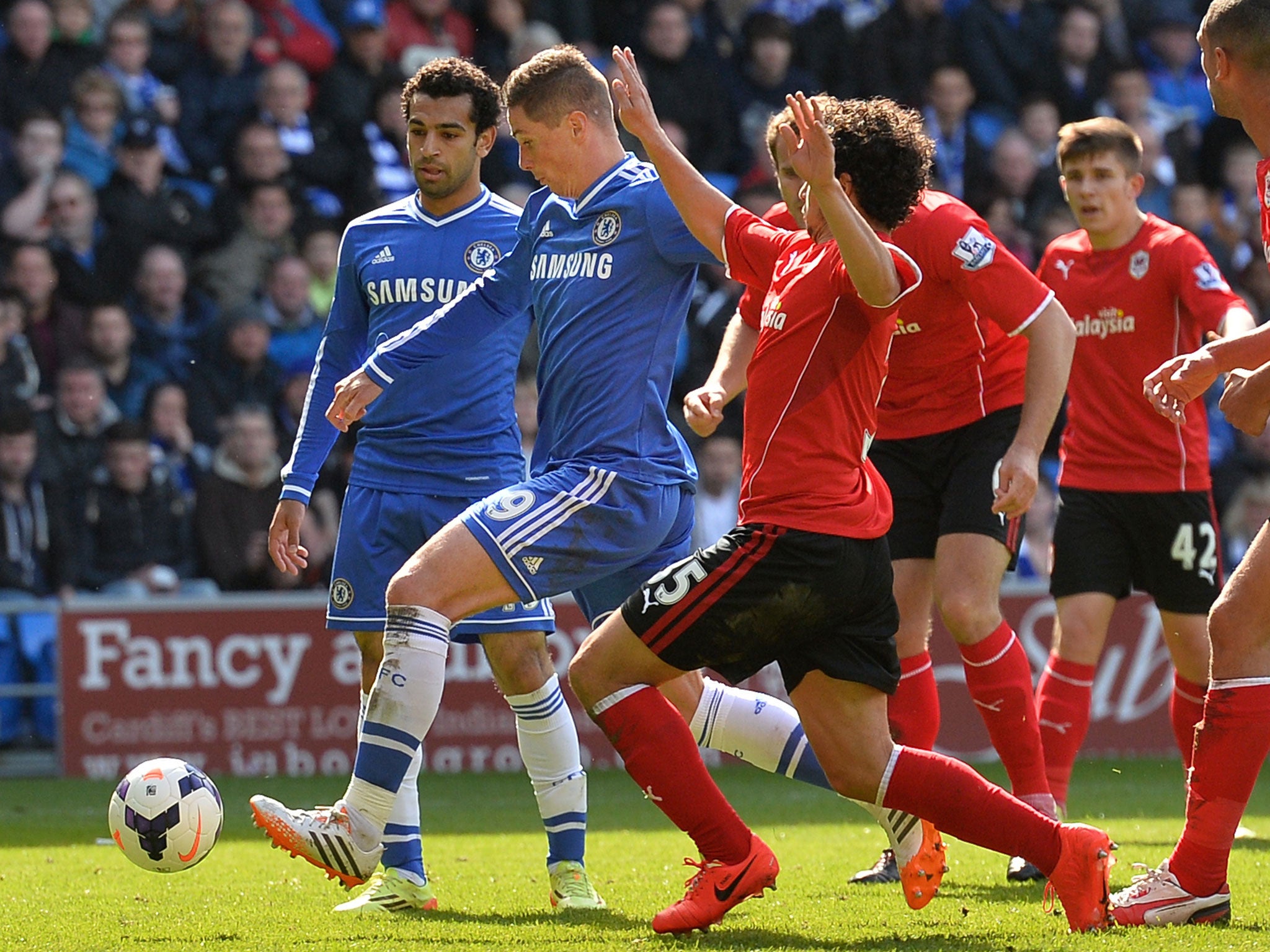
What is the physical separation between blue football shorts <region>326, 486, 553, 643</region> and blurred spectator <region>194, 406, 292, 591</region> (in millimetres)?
5222

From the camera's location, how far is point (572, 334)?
5.04 metres

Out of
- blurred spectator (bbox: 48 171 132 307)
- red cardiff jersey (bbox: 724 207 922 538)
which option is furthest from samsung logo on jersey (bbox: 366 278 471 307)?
blurred spectator (bbox: 48 171 132 307)

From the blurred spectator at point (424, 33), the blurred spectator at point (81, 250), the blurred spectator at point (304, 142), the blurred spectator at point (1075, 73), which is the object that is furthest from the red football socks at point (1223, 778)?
the blurred spectator at point (1075, 73)

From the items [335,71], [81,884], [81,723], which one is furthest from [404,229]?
[335,71]

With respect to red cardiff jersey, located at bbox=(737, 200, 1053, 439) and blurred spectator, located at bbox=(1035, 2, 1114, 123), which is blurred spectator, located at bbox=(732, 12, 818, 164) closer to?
blurred spectator, located at bbox=(1035, 2, 1114, 123)

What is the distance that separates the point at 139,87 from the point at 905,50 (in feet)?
20.7

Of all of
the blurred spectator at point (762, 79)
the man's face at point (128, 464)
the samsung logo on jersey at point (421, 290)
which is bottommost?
the man's face at point (128, 464)

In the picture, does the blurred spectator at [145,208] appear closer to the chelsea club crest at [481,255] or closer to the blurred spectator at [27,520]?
the blurred spectator at [27,520]

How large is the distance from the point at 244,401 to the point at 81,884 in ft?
19.9

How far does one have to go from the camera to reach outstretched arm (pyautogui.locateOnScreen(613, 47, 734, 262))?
15.4 ft

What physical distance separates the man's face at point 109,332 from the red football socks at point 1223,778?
331 inches

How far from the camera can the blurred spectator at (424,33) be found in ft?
44.2

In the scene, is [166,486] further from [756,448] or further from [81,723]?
[756,448]

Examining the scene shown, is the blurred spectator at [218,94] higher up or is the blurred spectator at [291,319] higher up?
the blurred spectator at [218,94]
